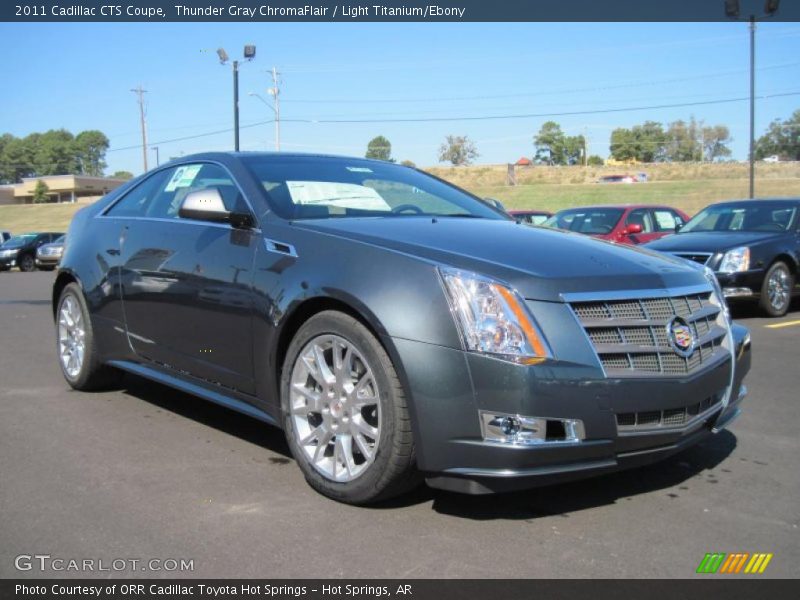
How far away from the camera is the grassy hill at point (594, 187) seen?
4741 cm

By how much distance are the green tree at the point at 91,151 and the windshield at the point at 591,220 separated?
453 feet

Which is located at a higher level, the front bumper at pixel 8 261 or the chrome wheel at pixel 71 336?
the chrome wheel at pixel 71 336

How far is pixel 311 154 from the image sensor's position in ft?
16.0

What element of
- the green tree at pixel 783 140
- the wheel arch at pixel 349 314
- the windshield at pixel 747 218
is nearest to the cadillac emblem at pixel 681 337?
the wheel arch at pixel 349 314

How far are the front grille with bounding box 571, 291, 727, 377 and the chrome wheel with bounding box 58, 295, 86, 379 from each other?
370cm

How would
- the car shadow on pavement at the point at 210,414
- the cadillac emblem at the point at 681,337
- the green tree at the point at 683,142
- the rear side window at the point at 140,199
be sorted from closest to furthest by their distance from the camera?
the cadillac emblem at the point at 681,337, the car shadow on pavement at the point at 210,414, the rear side window at the point at 140,199, the green tree at the point at 683,142

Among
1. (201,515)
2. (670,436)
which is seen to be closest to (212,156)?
(201,515)

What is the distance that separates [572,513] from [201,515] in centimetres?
154

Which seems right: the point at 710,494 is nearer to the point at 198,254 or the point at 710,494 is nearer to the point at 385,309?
the point at 385,309

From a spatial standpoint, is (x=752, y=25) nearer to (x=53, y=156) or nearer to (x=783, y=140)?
(x=783, y=140)

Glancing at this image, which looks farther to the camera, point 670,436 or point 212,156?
point 212,156

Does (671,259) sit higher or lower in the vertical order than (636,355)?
higher

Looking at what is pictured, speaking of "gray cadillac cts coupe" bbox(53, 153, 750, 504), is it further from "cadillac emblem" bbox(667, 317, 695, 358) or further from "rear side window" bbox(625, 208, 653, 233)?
"rear side window" bbox(625, 208, 653, 233)

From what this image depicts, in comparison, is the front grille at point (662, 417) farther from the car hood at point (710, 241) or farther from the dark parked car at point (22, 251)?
the dark parked car at point (22, 251)
